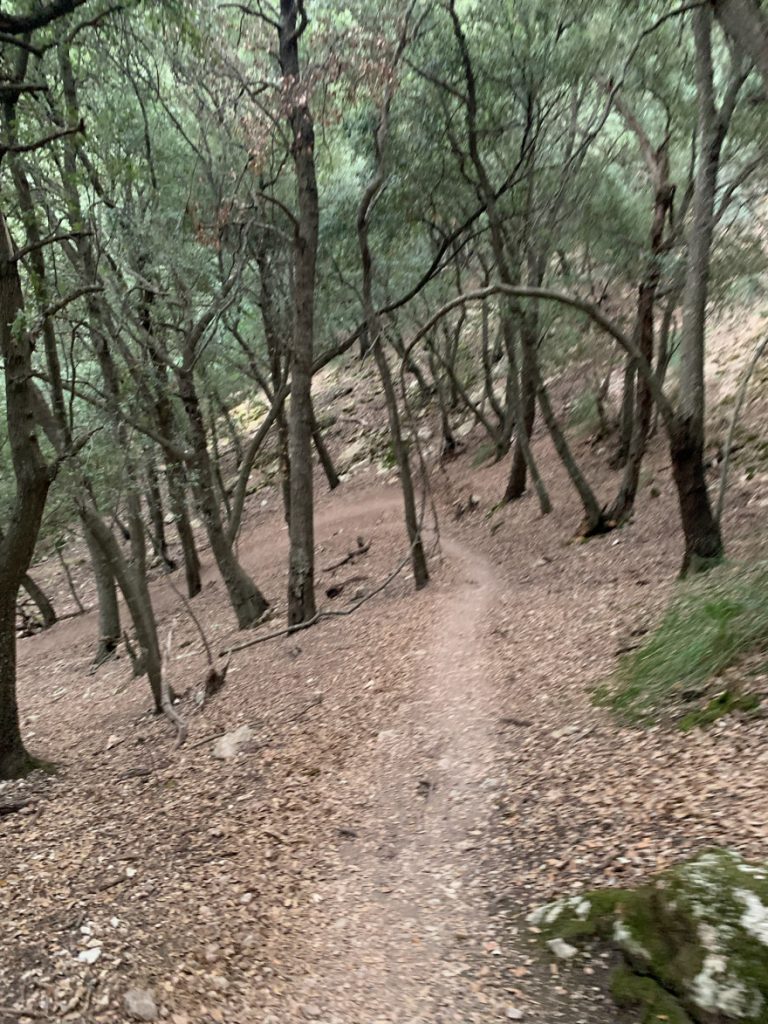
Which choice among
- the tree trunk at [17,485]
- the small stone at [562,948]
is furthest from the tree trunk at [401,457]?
the small stone at [562,948]

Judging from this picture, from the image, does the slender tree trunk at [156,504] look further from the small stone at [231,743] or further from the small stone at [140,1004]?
the small stone at [140,1004]

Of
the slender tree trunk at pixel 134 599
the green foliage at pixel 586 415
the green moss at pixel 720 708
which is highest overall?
the green foliage at pixel 586 415

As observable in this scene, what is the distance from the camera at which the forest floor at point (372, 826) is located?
3.79 meters

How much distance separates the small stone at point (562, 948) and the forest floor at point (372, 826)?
84 mm

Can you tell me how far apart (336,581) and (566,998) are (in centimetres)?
1389

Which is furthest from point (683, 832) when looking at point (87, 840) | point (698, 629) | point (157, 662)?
point (157, 662)

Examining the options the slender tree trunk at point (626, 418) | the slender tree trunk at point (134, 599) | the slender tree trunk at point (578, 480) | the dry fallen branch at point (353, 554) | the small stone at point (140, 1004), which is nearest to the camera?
the small stone at point (140, 1004)

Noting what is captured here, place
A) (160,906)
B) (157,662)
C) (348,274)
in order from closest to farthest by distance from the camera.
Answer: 1. (160,906)
2. (157,662)
3. (348,274)

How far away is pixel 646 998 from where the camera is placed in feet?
10.5

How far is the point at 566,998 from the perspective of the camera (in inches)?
135

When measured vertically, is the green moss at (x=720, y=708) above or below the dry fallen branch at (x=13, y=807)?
above

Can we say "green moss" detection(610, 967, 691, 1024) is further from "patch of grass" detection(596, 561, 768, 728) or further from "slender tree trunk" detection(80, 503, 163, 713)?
"slender tree trunk" detection(80, 503, 163, 713)

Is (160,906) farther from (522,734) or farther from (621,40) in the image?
(621,40)

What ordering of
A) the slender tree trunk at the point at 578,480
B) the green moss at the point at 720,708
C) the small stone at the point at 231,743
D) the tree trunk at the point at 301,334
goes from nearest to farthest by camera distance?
the green moss at the point at 720,708
the small stone at the point at 231,743
the tree trunk at the point at 301,334
the slender tree trunk at the point at 578,480
